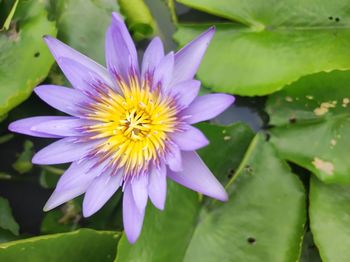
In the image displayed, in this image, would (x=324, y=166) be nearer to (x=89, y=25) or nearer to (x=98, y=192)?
(x=98, y=192)

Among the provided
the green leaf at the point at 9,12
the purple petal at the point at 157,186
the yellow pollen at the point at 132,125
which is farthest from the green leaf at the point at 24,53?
the purple petal at the point at 157,186

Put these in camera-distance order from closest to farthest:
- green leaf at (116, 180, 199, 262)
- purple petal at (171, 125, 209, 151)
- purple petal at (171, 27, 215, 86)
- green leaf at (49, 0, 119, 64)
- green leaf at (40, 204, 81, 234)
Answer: purple petal at (171, 125, 209, 151)
purple petal at (171, 27, 215, 86)
green leaf at (116, 180, 199, 262)
green leaf at (49, 0, 119, 64)
green leaf at (40, 204, 81, 234)

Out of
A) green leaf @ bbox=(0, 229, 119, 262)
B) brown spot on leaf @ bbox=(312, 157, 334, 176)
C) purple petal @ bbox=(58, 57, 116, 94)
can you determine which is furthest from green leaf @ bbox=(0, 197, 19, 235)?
brown spot on leaf @ bbox=(312, 157, 334, 176)

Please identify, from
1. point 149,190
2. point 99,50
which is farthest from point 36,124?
point 99,50

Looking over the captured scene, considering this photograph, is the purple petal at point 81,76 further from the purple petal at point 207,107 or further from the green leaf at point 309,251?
the green leaf at point 309,251

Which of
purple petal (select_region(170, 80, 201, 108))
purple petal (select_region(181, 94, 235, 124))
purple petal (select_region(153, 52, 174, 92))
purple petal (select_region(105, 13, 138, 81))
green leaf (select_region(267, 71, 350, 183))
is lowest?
green leaf (select_region(267, 71, 350, 183))

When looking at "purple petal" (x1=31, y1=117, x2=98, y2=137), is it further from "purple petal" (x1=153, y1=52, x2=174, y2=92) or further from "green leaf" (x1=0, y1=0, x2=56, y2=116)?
"green leaf" (x1=0, y1=0, x2=56, y2=116)

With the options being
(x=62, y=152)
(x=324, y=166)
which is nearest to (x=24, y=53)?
(x=62, y=152)

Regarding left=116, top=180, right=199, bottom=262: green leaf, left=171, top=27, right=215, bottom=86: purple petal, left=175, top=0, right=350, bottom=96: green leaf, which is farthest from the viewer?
left=175, top=0, right=350, bottom=96: green leaf
